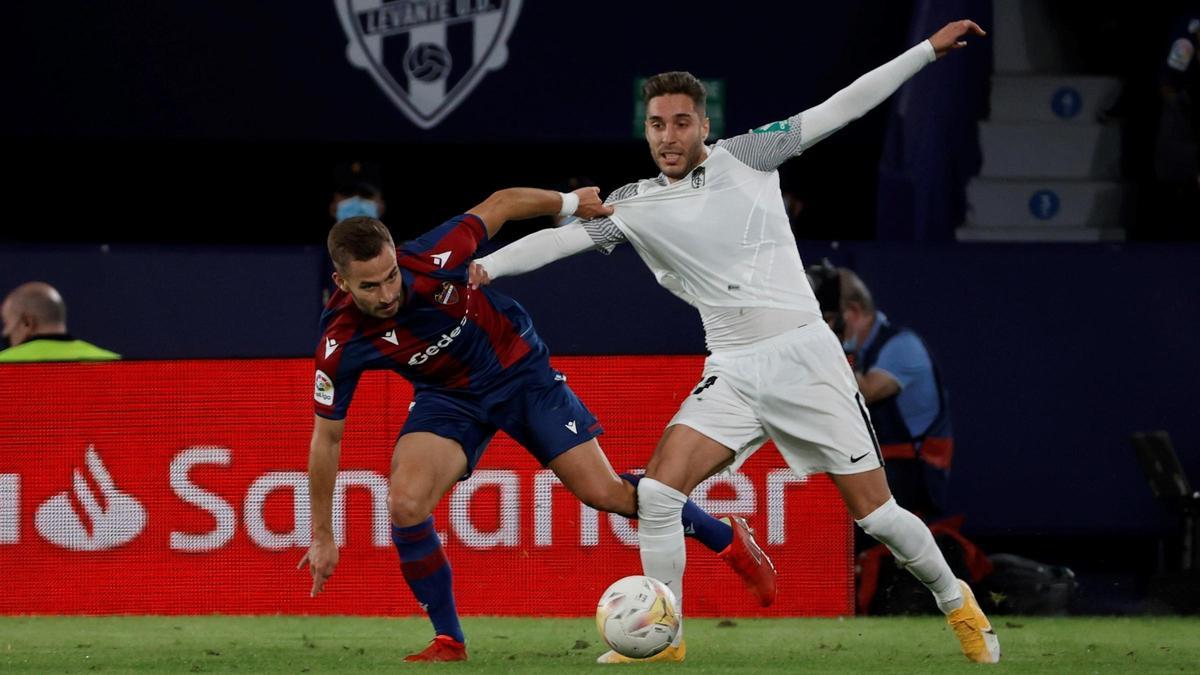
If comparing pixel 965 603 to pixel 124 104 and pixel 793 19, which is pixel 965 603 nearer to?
pixel 793 19

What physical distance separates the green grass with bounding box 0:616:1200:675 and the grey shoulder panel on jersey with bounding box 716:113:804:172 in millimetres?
1663

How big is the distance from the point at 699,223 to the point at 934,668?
1.63 m

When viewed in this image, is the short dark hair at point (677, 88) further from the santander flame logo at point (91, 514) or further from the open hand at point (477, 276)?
the santander flame logo at point (91, 514)

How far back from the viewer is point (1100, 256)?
10.1 m

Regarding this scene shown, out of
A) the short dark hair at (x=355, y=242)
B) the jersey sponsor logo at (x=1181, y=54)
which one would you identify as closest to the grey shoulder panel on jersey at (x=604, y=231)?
the short dark hair at (x=355, y=242)

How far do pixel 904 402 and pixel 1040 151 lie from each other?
442 centimetres

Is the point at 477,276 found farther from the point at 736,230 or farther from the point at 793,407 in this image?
the point at 793,407

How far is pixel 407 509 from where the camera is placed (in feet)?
21.9

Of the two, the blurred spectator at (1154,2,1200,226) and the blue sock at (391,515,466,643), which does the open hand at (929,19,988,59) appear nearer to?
the blue sock at (391,515,466,643)

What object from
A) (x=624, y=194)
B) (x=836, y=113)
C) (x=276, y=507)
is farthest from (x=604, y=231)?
(x=276, y=507)

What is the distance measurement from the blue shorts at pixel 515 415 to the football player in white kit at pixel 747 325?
464 mm

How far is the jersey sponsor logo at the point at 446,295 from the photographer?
6.63m

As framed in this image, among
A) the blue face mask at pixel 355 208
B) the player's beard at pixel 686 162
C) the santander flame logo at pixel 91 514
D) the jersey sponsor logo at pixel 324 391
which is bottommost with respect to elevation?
the santander flame logo at pixel 91 514

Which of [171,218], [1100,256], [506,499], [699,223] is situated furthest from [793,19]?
[699,223]
